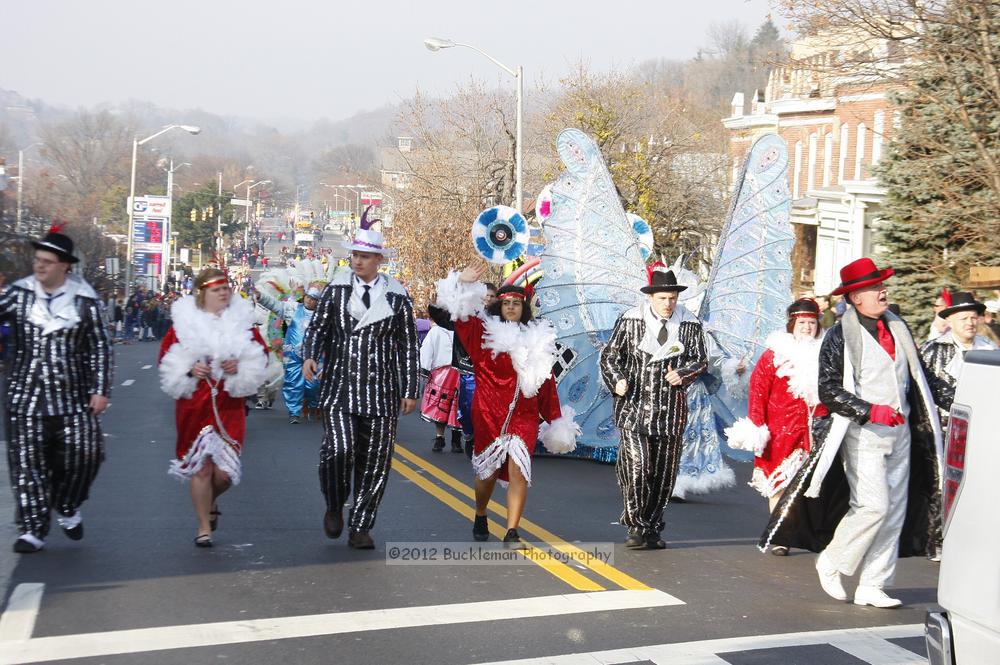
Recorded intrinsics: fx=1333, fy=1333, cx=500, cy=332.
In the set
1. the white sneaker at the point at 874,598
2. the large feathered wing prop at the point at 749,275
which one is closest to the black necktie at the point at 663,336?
the white sneaker at the point at 874,598

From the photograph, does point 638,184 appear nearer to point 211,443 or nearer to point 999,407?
point 211,443

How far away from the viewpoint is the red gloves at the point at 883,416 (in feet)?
23.7

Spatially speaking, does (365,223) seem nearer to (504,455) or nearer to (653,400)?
(504,455)

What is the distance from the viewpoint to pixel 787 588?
7.96 meters

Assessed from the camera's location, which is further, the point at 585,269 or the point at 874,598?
the point at 585,269

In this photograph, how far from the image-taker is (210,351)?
28.8 feet

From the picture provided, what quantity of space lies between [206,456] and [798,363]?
432 centimetres

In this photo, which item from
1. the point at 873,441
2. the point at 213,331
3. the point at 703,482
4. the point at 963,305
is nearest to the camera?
the point at 873,441

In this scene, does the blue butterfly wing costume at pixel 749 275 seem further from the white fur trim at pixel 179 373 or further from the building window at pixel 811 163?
the building window at pixel 811 163

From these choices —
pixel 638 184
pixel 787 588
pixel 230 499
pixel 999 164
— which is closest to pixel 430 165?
pixel 638 184

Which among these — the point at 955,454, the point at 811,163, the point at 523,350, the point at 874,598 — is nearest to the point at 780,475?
the point at 523,350

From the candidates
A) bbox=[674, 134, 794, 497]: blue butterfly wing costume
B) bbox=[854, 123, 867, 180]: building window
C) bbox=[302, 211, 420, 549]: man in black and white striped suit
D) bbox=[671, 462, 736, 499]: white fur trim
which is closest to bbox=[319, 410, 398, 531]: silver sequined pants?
bbox=[302, 211, 420, 549]: man in black and white striped suit

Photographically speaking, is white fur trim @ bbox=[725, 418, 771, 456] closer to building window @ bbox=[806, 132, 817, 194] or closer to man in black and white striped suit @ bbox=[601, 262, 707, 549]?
man in black and white striped suit @ bbox=[601, 262, 707, 549]

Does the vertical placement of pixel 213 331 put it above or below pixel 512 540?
above
